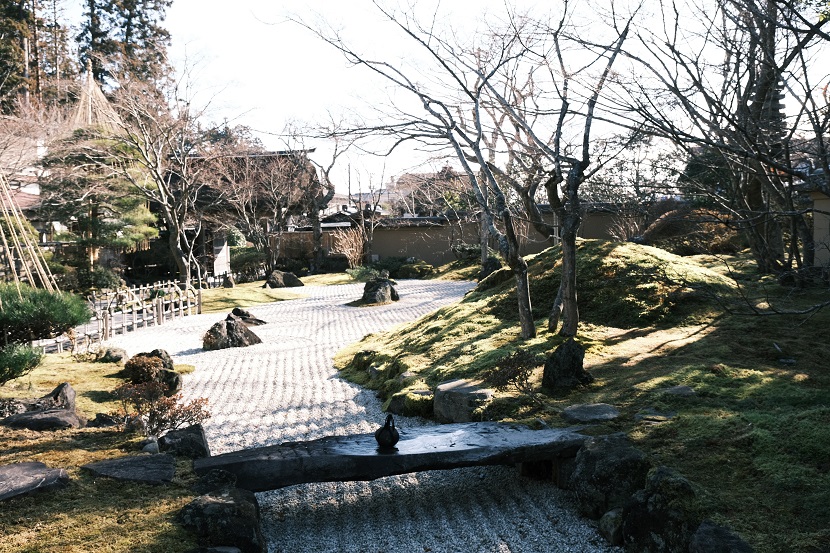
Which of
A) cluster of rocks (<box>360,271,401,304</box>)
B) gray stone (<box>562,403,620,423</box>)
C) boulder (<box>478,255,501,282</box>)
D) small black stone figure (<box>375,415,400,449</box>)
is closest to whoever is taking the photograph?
small black stone figure (<box>375,415,400,449</box>)

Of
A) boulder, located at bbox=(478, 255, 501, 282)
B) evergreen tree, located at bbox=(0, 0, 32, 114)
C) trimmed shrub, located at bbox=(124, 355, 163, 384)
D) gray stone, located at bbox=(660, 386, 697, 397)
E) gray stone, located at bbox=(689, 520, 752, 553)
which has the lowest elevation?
trimmed shrub, located at bbox=(124, 355, 163, 384)

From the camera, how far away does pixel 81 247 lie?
2109cm

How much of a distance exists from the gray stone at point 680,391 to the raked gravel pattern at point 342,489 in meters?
1.53

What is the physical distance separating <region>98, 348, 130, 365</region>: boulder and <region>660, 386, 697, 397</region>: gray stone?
867cm

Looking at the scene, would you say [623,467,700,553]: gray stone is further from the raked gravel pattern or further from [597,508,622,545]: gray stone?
the raked gravel pattern

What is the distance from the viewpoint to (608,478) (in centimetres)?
447

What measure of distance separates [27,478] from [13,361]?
3.50 m

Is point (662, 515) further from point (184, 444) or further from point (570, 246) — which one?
point (570, 246)

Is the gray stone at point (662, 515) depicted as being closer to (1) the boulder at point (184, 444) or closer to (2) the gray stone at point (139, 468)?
(2) the gray stone at point (139, 468)

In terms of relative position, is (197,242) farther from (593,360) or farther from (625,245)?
(593,360)

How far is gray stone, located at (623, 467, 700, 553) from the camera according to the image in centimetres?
370

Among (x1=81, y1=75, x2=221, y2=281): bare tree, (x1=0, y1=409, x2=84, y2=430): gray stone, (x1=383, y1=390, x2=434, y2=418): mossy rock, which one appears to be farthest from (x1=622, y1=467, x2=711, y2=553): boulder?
(x1=81, y1=75, x2=221, y2=281): bare tree

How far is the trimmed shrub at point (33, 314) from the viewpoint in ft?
25.0

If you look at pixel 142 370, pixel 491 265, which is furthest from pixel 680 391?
pixel 491 265
